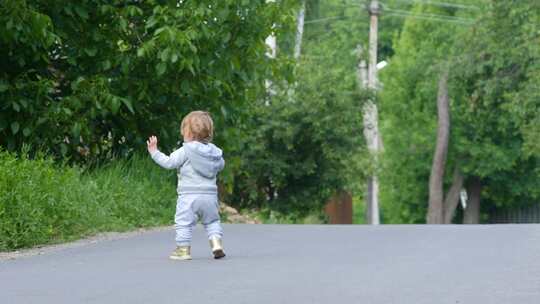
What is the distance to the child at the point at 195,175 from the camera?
12.4m

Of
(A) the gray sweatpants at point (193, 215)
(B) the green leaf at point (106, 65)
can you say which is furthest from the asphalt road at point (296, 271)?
(B) the green leaf at point (106, 65)

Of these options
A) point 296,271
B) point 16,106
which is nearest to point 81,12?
point 16,106

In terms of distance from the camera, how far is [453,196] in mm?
57750

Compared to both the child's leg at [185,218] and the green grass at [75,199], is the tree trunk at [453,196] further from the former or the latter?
the child's leg at [185,218]

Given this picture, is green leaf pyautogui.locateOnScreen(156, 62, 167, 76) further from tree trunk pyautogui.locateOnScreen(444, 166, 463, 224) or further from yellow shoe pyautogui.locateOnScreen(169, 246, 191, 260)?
tree trunk pyautogui.locateOnScreen(444, 166, 463, 224)

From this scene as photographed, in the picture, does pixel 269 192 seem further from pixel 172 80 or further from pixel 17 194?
pixel 17 194

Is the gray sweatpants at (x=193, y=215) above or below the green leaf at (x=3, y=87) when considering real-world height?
below

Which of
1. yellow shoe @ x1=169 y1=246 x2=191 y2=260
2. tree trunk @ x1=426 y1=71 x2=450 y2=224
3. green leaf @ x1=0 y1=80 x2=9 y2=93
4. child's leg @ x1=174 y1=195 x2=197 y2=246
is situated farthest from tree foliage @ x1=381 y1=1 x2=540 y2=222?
yellow shoe @ x1=169 y1=246 x2=191 y2=260

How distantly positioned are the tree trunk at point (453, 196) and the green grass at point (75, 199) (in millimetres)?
37600

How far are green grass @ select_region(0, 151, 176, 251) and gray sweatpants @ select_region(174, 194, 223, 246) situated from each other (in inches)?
74.2

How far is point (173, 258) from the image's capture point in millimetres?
12320

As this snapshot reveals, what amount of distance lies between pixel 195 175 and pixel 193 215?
0.34 metres

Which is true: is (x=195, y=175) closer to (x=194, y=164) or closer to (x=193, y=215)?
(x=194, y=164)

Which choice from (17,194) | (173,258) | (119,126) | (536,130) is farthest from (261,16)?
A: (536,130)
